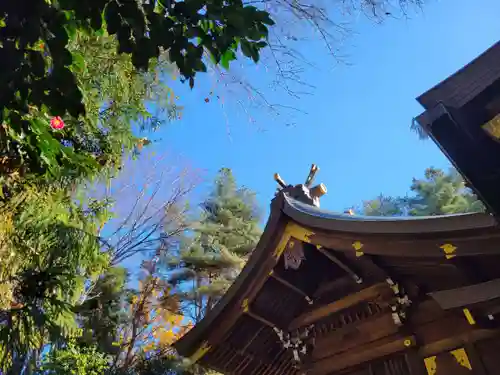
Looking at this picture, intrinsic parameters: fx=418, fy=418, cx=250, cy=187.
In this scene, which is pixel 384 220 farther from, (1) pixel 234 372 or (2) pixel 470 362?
(1) pixel 234 372

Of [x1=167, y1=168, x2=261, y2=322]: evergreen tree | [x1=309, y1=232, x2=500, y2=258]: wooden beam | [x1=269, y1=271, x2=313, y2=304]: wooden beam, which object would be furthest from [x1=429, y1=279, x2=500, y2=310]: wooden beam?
[x1=167, y1=168, x2=261, y2=322]: evergreen tree

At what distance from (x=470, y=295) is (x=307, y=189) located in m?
2.75

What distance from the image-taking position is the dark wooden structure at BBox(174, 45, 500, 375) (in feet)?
7.07

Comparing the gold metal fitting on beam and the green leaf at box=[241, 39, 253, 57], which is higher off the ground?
the gold metal fitting on beam

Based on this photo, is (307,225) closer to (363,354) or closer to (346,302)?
(346,302)

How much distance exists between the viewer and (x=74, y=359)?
28.5 feet

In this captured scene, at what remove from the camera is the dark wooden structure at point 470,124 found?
6.73ft

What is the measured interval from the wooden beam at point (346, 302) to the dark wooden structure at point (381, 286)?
0.01 meters

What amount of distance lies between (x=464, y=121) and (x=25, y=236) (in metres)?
4.47

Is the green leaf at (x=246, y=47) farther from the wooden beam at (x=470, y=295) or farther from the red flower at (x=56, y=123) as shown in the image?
the red flower at (x=56, y=123)

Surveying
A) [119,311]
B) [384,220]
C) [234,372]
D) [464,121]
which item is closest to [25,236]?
[234,372]

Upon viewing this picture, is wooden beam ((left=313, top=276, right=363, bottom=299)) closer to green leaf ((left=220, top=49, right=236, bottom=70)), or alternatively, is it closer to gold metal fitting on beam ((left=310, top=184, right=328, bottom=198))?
gold metal fitting on beam ((left=310, top=184, right=328, bottom=198))

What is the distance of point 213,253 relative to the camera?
16469 mm

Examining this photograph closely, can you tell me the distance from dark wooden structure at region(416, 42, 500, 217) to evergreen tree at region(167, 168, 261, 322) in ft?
40.7
